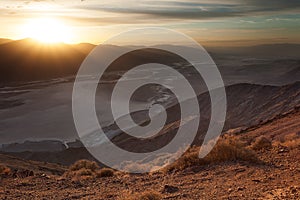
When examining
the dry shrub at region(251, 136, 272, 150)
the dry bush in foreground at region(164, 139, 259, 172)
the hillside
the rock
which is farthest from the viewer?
the dry shrub at region(251, 136, 272, 150)

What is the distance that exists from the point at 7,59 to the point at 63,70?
60.7ft

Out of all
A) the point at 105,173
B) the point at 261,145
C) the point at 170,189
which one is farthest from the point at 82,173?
the point at 261,145

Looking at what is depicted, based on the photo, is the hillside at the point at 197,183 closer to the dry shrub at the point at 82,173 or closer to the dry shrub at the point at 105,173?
the dry shrub at the point at 105,173

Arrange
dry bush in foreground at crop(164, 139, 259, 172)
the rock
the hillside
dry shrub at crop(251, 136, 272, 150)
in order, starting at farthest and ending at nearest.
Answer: dry shrub at crop(251, 136, 272, 150), dry bush in foreground at crop(164, 139, 259, 172), the rock, the hillside

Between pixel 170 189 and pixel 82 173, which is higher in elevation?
pixel 170 189

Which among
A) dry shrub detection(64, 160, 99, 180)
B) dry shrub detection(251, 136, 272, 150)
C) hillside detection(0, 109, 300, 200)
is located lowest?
dry shrub detection(64, 160, 99, 180)

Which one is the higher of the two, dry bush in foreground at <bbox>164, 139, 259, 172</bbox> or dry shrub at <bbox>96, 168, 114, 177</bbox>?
dry bush in foreground at <bbox>164, 139, 259, 172</bbox>

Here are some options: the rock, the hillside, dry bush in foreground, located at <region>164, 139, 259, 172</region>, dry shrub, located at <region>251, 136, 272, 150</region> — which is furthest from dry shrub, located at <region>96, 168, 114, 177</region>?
dry shrub, located at <region>251, 136, 272, 150</region>

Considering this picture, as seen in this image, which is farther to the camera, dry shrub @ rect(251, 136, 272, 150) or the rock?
dry shrub @ rect(251, 136, 272, 150)

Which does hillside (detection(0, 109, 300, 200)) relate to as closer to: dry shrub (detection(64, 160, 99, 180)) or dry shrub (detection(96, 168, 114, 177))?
dry shrub (detection(96, 168, 114, 177))

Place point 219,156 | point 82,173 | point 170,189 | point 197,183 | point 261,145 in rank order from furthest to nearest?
point 261,145 → point 82,173 → point 219,156 → point 197,183 → point 170,189

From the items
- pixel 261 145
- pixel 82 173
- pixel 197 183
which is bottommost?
pixel 82 173

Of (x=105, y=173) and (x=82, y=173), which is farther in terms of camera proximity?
(x=82, y=173)

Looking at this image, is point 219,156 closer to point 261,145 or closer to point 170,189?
point 261,145
